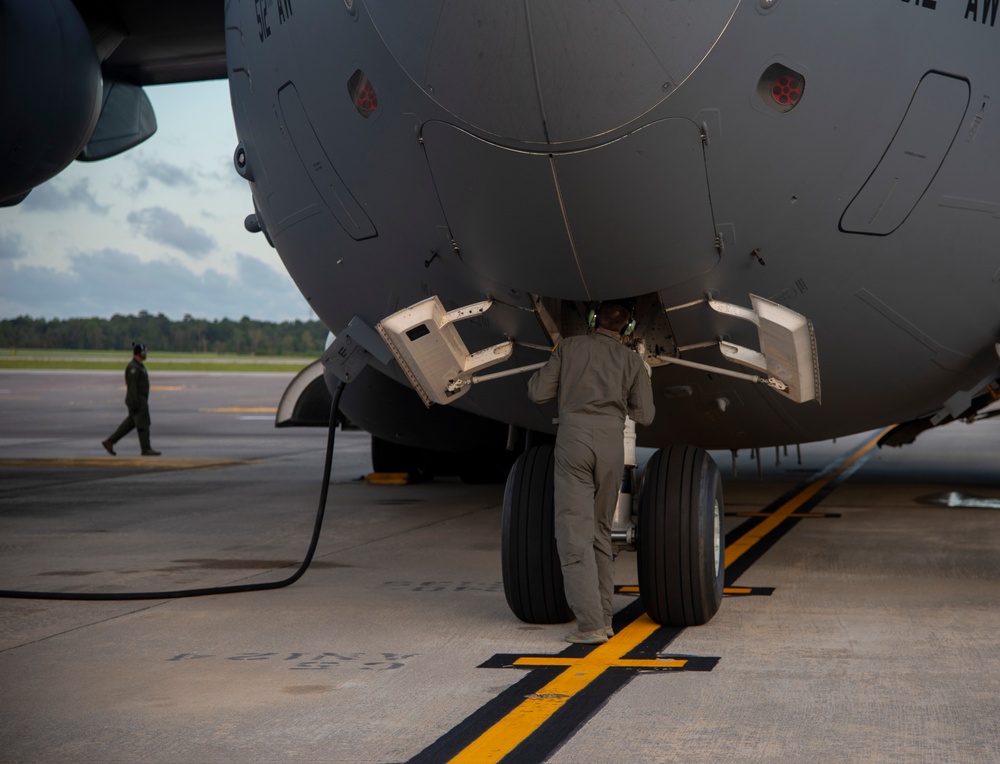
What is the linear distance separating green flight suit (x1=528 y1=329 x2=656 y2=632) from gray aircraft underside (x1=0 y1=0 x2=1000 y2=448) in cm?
32

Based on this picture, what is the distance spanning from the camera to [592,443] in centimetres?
579

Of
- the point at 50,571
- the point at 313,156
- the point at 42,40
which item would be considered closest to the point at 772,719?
the point at 313,156

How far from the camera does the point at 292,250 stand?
283 inches

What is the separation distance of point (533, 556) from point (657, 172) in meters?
1.96

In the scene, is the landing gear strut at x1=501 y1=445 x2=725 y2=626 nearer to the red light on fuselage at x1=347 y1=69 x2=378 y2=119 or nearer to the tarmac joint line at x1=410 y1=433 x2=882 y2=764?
the tarmac joint line at x1=410 y1=433 x2=882 y2=764

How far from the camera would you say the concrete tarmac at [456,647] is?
4312 millimetres

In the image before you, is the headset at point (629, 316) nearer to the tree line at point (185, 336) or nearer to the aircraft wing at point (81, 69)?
the aircraft wing at point (81, 69)

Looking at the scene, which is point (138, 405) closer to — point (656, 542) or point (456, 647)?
point (456, 647)

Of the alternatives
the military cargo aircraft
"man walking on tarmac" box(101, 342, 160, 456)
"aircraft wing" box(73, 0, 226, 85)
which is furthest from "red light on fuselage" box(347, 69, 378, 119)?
"man walking on tarmac" box(101, 342, 160, 456)

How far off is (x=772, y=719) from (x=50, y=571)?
5.16m

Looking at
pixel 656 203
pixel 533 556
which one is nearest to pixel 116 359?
pixel 533 556

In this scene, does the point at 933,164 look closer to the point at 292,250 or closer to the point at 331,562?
the point at 292,250

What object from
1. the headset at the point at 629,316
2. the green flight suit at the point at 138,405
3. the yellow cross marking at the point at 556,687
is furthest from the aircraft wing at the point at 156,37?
the green flight suit at the point at 138,405

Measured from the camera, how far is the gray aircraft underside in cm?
488
